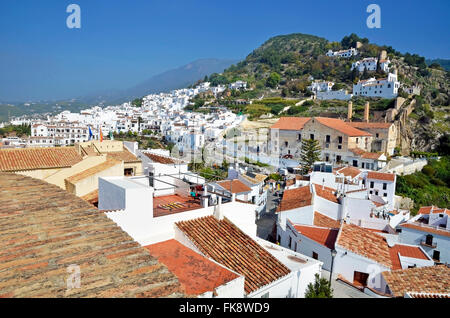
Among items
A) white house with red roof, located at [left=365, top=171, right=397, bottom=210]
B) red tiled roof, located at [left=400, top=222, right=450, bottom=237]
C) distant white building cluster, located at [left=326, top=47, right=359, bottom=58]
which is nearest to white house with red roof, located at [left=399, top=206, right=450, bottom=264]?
red tiled roof, located at [left=400, top=222, right=450, bottom=237]

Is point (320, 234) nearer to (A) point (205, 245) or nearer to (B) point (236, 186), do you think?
(A) point (205, 245)

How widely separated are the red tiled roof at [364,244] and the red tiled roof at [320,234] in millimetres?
429

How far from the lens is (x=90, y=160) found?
38.1 ft

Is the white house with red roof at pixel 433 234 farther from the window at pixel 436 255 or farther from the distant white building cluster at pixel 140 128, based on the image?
the distant white building cluster at pixel 140 128

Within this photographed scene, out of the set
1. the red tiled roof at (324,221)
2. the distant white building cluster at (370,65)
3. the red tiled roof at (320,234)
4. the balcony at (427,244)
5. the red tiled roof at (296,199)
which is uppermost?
the distant white building cluster at (370,65)

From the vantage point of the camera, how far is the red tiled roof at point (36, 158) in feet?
36.1

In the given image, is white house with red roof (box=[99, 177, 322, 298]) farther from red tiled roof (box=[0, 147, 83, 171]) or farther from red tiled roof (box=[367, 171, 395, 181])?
red tiled roof (box=[367, 171, 395, 181])

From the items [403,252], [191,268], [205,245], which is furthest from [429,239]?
[191,268]

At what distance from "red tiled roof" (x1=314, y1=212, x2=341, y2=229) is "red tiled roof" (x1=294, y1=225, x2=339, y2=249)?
1.29 meters

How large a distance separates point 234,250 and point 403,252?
30.0ft

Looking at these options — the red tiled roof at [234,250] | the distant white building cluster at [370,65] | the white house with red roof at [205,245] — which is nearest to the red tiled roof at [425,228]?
the white house with red roof at [205,245]

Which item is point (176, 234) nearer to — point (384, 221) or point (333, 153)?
point (384, 221)

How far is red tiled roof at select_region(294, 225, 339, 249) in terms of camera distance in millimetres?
11000
